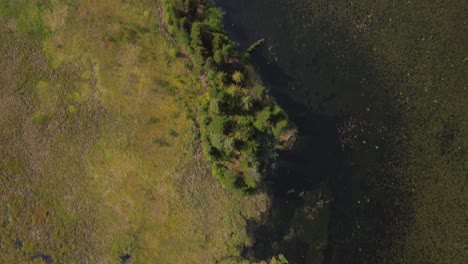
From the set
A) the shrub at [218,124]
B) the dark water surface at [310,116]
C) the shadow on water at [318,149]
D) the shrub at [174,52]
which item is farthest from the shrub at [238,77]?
the shrub at [174,52]

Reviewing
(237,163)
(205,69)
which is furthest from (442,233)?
(205,69)

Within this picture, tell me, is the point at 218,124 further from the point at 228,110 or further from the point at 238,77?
the point at 238,77

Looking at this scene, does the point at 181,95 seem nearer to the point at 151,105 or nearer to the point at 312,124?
the point at 151,105

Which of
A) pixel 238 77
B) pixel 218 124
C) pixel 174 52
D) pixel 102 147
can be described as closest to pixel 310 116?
pixel 238 77

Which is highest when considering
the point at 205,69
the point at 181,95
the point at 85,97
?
the point at 205,69

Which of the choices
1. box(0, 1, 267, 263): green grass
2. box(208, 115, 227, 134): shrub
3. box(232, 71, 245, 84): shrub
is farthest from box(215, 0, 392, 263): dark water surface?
box(208, 115, 227, 134): shrub

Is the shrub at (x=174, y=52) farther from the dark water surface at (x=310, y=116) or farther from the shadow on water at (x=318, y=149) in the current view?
the shadow on water at (x=318, y=149)
